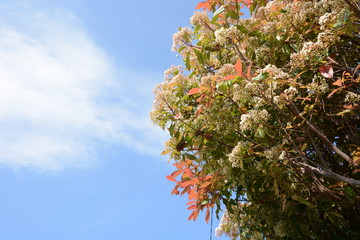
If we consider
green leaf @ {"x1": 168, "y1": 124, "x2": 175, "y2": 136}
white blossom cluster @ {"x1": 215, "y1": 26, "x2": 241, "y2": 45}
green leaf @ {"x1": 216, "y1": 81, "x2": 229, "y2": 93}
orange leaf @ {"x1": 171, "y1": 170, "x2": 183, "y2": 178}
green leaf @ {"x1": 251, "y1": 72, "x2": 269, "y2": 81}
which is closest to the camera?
green leaf @ {"x1": 251, "y1": 72, "x2": 269, "y2": 81}

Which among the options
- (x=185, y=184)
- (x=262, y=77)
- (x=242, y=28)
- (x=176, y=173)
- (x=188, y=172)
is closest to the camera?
(x=262, y=77)

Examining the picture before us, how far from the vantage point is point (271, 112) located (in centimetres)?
281

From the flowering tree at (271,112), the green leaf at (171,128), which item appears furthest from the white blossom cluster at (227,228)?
the green leaf at (171,128)

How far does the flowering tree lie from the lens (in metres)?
2.36

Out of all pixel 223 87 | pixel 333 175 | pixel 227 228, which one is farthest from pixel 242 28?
pixel 227 228

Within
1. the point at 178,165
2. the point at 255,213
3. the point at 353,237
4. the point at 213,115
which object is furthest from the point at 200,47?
the point at 353,237

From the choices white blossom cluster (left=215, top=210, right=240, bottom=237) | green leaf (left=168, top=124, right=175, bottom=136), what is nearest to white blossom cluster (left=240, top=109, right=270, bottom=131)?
green leaf (left=168, top=124, right=175, bottom=136)

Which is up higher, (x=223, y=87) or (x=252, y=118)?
(x=223, y=87)

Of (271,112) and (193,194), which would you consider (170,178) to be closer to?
(193,194)

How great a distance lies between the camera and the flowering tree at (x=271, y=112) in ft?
7.75

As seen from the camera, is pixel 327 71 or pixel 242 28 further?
pixel 242 28

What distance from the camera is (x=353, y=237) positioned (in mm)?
3094

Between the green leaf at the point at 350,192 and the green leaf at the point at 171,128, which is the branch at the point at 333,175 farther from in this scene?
the green leaf at the point at 171,128

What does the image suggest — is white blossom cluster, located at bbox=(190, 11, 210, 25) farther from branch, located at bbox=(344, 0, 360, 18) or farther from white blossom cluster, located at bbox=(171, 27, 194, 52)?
branch, located at bbox=(344, 0, 360, 18)
